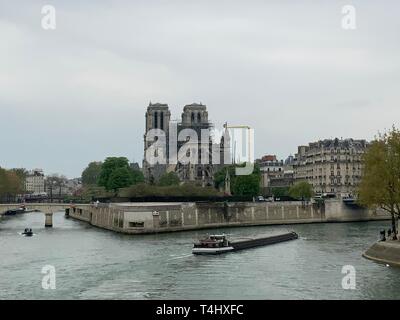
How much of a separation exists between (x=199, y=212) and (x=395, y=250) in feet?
126

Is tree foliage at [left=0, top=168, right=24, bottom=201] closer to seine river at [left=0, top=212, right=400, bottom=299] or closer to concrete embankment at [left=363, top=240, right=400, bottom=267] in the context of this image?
seine river at [left=0, top=212, right=400, bottom=299]

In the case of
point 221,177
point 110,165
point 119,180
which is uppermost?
point 110,165

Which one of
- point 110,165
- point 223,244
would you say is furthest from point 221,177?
point 223,244

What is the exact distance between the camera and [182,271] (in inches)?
1464

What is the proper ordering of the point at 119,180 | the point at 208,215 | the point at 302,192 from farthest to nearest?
1. the point at 119,180
2. the point at 302,192
3. the point at 208,215

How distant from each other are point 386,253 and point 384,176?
666 cm

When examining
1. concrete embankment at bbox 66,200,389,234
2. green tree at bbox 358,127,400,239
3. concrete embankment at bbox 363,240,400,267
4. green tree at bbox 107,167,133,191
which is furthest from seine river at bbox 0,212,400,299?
green tree at bbox 107,167,133,191

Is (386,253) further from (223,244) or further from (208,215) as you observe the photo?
(208,215)

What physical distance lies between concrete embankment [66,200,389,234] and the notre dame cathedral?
148 ft

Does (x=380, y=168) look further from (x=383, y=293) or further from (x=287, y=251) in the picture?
(x=383, y=293)

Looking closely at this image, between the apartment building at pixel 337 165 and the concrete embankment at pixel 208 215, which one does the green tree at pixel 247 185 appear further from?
the concrete embankment at pixel 208 215

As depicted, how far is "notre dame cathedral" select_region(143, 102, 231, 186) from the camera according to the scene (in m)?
143

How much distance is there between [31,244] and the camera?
2112 inches

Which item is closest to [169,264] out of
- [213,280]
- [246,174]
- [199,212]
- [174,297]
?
[213,280]
